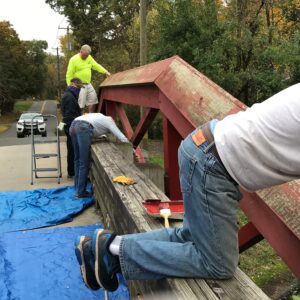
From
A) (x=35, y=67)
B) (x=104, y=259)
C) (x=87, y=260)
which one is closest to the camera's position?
(x=104, y=259)

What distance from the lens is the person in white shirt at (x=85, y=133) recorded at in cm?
601

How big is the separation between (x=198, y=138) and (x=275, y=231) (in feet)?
1.69

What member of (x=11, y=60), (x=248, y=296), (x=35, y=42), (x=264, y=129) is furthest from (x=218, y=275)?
(x=35, y=42)

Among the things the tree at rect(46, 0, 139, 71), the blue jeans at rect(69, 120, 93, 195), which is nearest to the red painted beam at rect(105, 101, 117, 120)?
the blue jeans at rect(69, 120, 93, 195)

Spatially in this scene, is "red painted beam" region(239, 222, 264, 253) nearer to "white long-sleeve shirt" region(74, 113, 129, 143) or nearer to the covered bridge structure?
the covered bridge structure

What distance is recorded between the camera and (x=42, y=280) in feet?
12.6

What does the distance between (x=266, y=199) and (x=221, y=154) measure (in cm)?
28

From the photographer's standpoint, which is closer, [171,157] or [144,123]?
[171,157]

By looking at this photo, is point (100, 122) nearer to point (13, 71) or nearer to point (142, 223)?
point (142, 223)

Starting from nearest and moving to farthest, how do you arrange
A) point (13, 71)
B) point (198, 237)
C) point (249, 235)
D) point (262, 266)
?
point (198, 237)
point (249, 235)
point (262, 266)
point (13, 71)

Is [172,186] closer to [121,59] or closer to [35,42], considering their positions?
[121,59]

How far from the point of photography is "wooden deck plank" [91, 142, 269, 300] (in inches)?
72.8

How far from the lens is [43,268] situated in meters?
4.07

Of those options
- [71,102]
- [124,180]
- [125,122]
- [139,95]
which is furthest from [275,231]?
[71,102]
